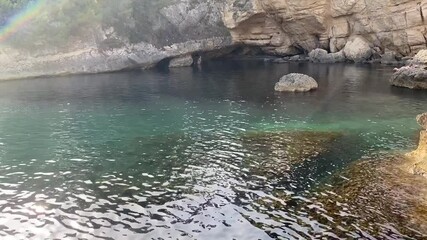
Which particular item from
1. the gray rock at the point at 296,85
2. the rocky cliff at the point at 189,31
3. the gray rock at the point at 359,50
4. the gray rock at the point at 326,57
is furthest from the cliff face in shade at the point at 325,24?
the gray rock at the point at 296,85

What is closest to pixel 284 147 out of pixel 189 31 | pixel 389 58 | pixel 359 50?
pixel 389 58

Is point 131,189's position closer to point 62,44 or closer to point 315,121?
point 315,121

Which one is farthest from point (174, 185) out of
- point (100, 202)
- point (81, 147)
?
point (81, 147)

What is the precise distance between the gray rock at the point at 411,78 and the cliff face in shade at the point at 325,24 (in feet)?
50.7

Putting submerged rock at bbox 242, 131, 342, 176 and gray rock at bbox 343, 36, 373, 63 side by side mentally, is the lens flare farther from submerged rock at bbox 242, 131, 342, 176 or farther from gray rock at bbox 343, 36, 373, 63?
submerged rock at bbox 242, 131, 342, 176

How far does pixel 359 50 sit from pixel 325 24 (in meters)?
6.72

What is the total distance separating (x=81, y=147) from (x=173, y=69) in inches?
1697

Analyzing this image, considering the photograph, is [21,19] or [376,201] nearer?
[376,201]

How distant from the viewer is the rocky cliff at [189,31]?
58.0m

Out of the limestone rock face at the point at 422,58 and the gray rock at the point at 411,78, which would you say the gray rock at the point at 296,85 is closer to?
the gray rock at the point at 411,78

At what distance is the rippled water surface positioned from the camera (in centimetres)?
1355

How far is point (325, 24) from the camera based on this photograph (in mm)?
64562

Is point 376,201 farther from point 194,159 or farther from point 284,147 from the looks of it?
point 194,159

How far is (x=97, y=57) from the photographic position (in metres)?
62.2
